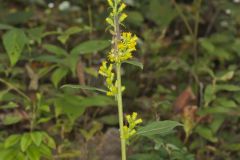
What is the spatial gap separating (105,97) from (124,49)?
2.89ft

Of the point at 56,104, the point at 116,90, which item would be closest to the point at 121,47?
the point at 116,90

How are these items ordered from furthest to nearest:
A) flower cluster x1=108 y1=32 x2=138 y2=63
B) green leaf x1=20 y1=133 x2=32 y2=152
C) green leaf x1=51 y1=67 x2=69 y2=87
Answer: green leaf x1=51 y1=67 x2=69 y2=87, green leaf x1=20 y1=133 x2=32 y2=152, flower cluster x1=108 y1=32 x2=138 y2=63

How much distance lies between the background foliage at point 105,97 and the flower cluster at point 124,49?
455 millimetres

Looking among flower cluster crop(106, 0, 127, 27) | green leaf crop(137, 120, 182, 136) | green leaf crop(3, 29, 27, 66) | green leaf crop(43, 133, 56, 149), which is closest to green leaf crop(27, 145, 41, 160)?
green leaf crop(43, 133, 56, 149)

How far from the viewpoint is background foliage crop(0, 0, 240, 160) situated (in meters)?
2.02

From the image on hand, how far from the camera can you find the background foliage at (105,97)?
6.63 ft

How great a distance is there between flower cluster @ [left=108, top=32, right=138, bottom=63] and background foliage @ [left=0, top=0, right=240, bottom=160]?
17.9 inches

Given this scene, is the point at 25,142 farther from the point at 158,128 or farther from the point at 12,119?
the point at 158,128

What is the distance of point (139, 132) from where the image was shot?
1370 millimetres

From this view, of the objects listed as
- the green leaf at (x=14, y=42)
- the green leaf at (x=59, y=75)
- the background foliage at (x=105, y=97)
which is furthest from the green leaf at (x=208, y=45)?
the green leaf at (x=14, y=42)

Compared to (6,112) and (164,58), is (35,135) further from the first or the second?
(164,58)

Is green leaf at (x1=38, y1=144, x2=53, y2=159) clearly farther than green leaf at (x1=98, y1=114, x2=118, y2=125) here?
No

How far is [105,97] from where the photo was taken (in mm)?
2168

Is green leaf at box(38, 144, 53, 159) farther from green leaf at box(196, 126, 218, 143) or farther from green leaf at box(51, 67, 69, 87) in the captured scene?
green leaf at box(196, 126, 218, 143)
